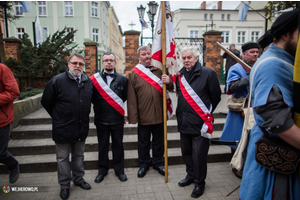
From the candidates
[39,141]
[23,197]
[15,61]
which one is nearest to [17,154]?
[39,141]

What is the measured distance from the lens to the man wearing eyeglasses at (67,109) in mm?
2832

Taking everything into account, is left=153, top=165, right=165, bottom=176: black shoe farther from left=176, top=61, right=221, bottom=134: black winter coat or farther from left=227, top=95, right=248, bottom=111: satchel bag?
left=227, top=95, right=248, bottom=111: satchel bag

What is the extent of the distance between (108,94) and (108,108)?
0.23 m

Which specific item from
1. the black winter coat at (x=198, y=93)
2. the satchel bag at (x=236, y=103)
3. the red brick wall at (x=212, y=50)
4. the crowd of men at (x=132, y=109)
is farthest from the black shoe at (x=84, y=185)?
the red brick wall at (x=212, y=50)

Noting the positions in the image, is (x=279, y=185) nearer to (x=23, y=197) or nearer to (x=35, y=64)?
(x=23, y=197)

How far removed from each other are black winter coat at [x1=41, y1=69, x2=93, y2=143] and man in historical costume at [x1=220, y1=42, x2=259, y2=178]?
227 centimetres

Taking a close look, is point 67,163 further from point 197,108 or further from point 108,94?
point 197,108

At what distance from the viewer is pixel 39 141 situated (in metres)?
4.28

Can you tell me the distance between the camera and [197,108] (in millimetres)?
2861

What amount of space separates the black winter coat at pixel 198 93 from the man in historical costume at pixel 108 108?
106 centimetres

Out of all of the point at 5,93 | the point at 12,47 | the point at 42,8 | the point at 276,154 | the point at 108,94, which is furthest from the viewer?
the point at 42,8

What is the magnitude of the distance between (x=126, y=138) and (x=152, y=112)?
1.39 meters

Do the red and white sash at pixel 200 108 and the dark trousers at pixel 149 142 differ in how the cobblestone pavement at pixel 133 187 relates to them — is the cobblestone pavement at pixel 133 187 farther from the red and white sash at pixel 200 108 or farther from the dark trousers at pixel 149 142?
the red and white sash at pixel 200 108

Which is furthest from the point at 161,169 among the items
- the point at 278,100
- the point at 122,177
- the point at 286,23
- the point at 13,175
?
the point at 286,23
